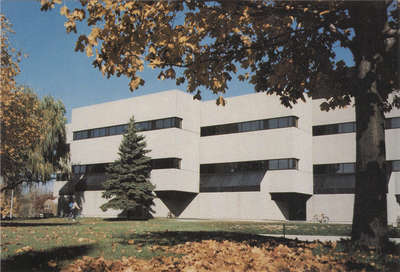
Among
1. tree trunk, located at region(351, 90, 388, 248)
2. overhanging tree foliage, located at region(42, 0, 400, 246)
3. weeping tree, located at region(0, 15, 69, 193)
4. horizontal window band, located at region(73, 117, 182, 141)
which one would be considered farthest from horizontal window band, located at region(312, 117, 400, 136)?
tree trunk, located at region(351, 90, 388, 248)

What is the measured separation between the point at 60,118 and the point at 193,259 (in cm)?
3596

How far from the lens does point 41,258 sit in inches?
297

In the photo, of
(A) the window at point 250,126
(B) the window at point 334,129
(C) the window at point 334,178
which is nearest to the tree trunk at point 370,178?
(A) the window at point 250,126

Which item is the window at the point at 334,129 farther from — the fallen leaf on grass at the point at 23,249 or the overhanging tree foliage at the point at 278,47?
the fallen leaf on grass at the point at 23,249

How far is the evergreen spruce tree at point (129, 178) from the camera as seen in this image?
1453 inches

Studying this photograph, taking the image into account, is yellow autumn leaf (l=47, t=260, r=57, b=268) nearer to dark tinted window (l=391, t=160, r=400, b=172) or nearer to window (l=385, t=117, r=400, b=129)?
window (l=385, t=117, r=400, b=129)

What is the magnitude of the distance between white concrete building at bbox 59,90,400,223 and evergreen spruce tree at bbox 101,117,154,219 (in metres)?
2.18

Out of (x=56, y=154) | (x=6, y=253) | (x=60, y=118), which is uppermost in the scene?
(x=60, y=118)

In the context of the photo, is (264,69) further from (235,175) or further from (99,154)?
(99,154)

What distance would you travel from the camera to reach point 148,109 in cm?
4253

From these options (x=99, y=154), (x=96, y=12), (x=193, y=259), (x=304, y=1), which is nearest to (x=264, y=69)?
(x=304, y=1)

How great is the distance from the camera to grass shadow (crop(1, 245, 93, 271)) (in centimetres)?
675

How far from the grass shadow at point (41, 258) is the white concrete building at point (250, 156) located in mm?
29903

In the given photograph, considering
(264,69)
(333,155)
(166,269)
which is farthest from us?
(333,155)
